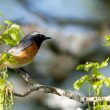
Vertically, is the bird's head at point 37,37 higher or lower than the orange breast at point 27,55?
higher

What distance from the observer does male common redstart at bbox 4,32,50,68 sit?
484 cm

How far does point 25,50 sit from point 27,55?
A: 65mm

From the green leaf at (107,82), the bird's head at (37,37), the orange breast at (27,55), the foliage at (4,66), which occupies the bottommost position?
the green leaf at (107,82)

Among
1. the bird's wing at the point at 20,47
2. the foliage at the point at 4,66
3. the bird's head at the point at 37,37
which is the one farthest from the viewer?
the bird's head at the point at 37,37

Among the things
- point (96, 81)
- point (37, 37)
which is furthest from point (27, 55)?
point (96, 81)

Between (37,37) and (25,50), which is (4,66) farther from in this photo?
(37,37)

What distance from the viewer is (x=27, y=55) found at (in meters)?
5.03

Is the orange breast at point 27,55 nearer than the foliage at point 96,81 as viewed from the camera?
No

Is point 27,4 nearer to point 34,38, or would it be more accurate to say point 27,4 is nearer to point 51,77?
point 51,77

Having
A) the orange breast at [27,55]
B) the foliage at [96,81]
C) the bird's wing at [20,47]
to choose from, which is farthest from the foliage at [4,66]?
the foliage at [96,81]

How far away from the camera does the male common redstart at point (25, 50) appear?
484 cm

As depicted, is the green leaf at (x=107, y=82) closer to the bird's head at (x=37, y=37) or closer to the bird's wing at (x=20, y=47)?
the bird's wing at (x=20, y=47)

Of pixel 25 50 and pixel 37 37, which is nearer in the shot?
pixel 25 50

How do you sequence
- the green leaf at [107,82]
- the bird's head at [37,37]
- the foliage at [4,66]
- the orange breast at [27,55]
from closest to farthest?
the green leaf at [107,82], the foliage at [4,66], the orange breast at [27,55], the bird's head at [37,37]
